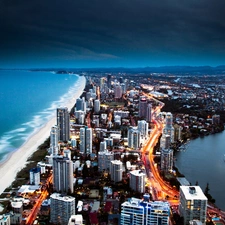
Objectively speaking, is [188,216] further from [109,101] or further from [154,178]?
[109,101]

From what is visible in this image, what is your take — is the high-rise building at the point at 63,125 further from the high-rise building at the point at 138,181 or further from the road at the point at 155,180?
the high-rise building at the point at 138,181

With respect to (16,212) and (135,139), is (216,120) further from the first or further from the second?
(16,212)

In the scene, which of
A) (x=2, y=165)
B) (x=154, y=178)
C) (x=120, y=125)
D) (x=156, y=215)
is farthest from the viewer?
(x=120, y=125)

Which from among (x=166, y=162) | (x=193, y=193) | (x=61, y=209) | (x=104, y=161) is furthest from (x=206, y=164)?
(x=61, y=209)

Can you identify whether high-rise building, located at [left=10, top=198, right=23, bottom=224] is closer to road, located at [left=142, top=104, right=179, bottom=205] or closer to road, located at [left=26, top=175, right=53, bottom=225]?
road, located at [left=26, top=175, right=53, bottom=225]

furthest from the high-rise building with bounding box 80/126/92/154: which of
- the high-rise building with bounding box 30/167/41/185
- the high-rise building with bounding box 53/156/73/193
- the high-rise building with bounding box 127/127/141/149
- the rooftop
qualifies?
the rooftop

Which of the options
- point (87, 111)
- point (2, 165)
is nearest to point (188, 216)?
point (2, 165)
